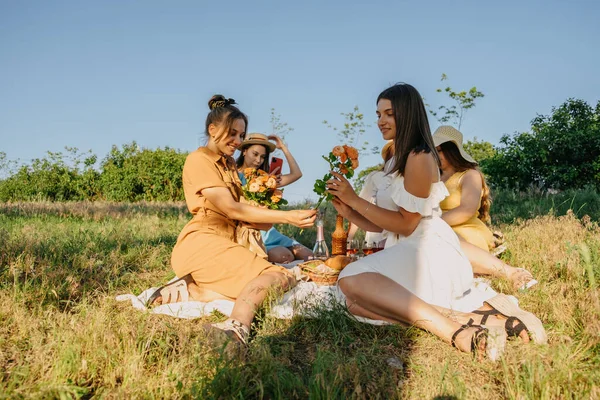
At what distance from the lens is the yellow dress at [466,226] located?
524cm

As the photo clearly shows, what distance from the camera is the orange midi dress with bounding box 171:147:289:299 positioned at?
4016 mm

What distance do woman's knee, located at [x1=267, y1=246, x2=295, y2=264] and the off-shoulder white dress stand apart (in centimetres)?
259

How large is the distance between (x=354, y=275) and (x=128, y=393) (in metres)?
1.78

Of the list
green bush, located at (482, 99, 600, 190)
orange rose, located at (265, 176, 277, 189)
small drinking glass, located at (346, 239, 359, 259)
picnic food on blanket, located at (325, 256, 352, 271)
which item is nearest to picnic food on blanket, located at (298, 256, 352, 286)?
picnic food on blanket, located at (325, 256, 352, 271)

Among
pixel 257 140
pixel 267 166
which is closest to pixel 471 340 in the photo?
pixel 257 140

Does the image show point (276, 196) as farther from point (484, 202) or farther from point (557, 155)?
point (557, 155)

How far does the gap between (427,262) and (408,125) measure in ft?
3.44

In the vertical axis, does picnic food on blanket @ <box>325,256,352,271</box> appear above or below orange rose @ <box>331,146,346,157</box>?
below

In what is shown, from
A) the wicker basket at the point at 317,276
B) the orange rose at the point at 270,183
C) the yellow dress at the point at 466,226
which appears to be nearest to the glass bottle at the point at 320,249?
the wicker basket at the point at 317,276

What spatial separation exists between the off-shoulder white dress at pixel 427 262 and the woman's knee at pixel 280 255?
8.50 feet

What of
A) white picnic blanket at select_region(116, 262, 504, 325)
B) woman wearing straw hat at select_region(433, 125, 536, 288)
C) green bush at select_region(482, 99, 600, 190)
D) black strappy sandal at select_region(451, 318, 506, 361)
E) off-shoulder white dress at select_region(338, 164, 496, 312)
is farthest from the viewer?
green bush at select_region(482, 99, 600, 190)

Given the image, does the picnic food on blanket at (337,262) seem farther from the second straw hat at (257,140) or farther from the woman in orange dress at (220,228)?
the second straw hat at (257,140)

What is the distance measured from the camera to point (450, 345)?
315 cm

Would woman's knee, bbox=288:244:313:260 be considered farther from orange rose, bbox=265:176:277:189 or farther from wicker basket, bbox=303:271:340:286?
orange rose, bbox=265:176:277:189
